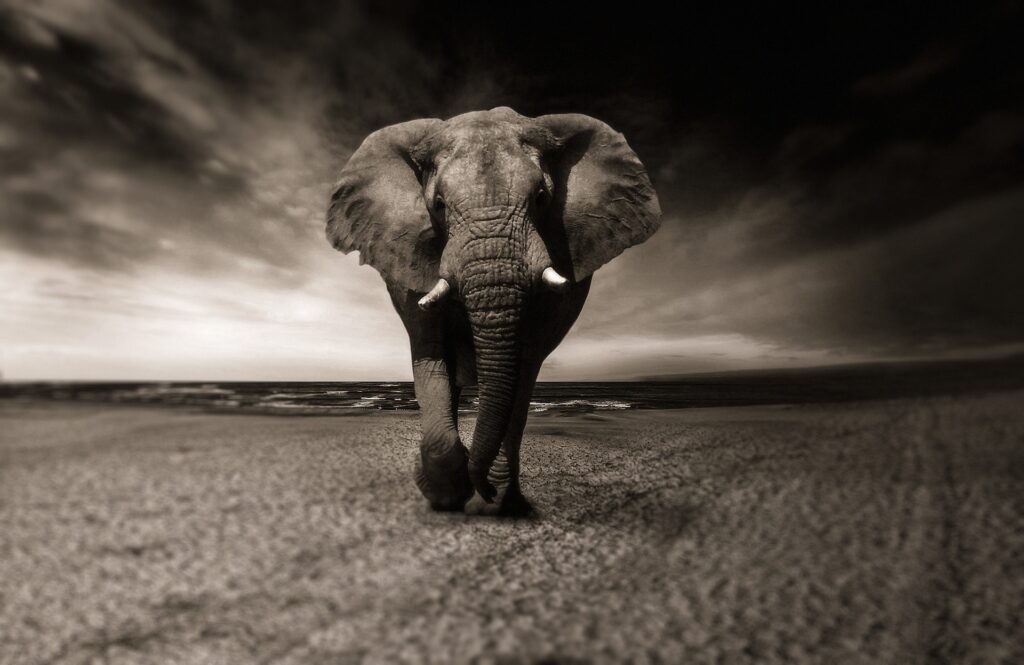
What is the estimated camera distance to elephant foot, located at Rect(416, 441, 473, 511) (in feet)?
7.09

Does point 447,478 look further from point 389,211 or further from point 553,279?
point 389,211

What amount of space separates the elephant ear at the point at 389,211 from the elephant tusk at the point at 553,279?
1.86ft

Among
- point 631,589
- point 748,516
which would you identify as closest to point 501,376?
point 631,589

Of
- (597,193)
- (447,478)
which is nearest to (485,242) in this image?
(597,193)

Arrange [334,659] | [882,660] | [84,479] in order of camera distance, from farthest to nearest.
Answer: [84,479]
[334,659]
[882,660]

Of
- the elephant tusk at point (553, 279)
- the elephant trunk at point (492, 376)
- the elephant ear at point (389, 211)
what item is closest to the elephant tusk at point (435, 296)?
the elephant trunk at point (492, 376)

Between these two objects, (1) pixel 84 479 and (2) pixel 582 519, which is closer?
(2) pixel 582 519

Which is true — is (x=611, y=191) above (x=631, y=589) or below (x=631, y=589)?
above

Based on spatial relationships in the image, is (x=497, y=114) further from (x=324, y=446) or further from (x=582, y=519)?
(x=324, y=446)

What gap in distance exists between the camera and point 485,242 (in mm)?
1855

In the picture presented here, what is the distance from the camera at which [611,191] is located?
238cm

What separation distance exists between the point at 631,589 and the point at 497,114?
1945mm

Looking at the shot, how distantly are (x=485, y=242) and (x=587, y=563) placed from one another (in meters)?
1.23

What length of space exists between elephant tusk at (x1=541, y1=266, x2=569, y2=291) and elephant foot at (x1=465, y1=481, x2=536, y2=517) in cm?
108
